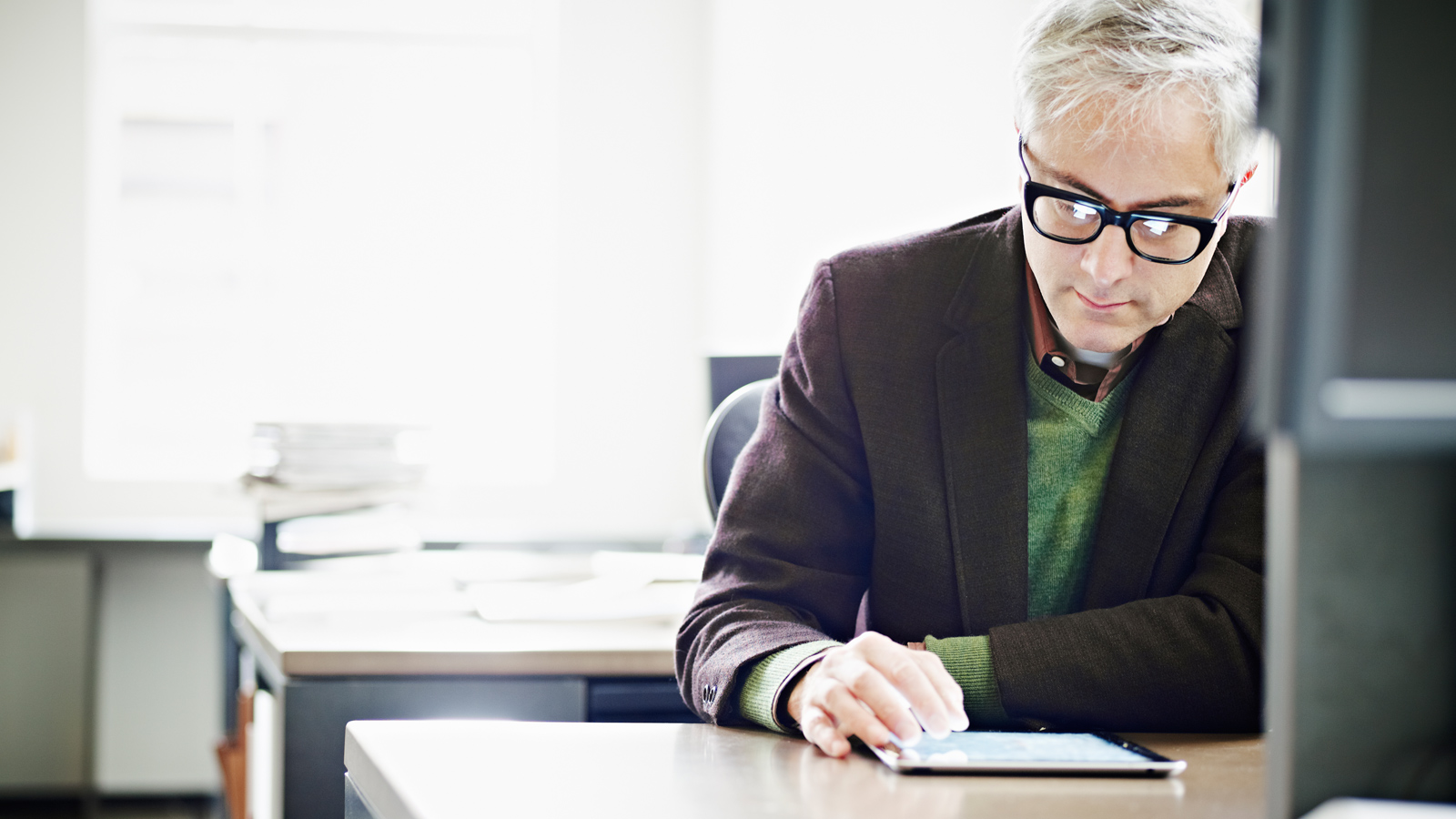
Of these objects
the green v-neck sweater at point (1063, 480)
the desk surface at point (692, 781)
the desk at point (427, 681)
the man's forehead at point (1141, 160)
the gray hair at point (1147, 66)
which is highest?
the gray hair at point (1147, 66)

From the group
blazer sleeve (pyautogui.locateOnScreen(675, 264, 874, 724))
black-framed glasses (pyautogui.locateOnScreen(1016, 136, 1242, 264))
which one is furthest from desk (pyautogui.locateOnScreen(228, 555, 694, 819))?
black-framed glasses (pyautogui.locateOnScreen(1016, 136, 1242, 264))

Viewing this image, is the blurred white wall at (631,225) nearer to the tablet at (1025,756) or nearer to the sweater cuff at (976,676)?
the sweater cuff at (976,676)

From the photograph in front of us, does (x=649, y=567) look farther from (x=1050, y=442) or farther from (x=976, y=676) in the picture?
(x=976, y=676)

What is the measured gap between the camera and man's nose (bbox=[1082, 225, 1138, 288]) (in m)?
1.10

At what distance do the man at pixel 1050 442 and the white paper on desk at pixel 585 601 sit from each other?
1.29 feet

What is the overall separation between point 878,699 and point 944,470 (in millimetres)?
419

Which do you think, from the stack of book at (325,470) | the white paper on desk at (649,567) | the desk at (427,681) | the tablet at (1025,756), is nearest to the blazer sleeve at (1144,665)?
the tablet at (1025,756)

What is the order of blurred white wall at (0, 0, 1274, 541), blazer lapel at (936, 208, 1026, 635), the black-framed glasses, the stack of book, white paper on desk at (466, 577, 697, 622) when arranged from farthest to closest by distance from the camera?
blurred white wall at (0, 0, 1274, 541) < the stack of book < white paper on desk at (466, 577, 697, 622) < blazer lapel at (936, 208, 1026, 635) < the black-framed glasses

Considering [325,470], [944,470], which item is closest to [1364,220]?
[944,470]

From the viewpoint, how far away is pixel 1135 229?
110 centimetres

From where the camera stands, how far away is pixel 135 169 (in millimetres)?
4836

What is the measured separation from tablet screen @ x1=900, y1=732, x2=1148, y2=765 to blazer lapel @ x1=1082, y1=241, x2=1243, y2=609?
1.08ft

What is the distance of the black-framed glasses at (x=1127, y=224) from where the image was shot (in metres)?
1.09

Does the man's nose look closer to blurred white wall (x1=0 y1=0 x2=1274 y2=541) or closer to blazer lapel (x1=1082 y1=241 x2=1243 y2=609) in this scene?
blazer lapel (x1=1082 y1=241 x2=1243 y2=609)
